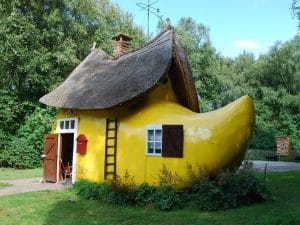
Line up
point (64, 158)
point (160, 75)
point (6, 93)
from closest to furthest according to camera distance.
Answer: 1. point (160, 75)
2. point (64, 158)
3. point (6, 93)

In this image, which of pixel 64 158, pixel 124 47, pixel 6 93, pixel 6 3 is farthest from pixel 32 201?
pixel 6 3

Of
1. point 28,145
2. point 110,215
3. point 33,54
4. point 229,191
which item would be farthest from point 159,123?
point 33,54

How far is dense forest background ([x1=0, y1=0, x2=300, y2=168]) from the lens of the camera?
29.5m

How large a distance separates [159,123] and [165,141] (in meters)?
0.75

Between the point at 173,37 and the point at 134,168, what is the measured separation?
512cm

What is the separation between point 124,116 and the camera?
16234mm

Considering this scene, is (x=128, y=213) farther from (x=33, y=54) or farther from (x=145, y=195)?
(x=33, y=54)

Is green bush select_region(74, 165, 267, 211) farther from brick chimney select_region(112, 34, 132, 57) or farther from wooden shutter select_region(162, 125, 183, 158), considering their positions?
brick chimney select_region(112, 34, 132, 57)

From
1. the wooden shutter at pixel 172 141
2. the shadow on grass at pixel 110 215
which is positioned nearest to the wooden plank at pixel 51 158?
the shadow on grass at pixel 110 215

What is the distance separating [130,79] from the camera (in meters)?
16.2

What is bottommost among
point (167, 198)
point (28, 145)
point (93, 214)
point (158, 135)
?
point (93, 214)

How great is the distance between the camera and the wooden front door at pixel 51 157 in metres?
19.1

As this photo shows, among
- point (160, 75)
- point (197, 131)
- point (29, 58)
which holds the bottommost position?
point (197, 131)

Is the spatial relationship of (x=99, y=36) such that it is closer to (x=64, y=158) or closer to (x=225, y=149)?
(x=64, y=158)
